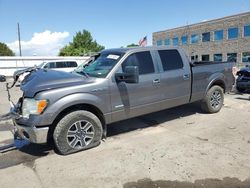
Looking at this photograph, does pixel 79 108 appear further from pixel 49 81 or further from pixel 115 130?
pixel 115 130

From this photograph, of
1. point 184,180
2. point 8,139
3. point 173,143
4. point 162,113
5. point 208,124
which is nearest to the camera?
point 184,180

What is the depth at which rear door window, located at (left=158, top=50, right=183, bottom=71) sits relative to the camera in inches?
231

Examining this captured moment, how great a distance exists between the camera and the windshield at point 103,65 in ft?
16.8

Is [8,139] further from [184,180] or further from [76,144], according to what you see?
[184,180]

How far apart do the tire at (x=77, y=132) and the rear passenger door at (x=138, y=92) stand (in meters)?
0.50

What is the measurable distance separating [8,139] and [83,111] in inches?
88.6

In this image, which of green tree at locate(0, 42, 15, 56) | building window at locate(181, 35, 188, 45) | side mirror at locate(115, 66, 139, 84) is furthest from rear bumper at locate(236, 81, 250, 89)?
green tree at locate(0, 42, 15, 56)

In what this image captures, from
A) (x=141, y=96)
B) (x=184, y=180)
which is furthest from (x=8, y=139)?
(x=184, y=180)

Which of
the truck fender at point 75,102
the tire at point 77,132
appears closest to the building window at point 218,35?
the truck fender at point 75,102

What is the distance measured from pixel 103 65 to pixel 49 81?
1.24 m

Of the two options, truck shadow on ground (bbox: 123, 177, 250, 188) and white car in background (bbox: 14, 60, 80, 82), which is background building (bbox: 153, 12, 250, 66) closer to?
white car in background (bbox: 14, 60, 80, 82)

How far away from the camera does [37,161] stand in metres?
4.44

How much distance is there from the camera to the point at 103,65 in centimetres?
536

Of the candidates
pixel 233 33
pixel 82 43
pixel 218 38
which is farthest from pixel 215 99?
pixel 82 43
